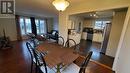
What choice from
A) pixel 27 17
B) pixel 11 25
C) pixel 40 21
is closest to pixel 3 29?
pixel 11 25

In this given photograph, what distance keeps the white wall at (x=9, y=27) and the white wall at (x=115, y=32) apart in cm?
665

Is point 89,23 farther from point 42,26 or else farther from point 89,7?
point 42,26

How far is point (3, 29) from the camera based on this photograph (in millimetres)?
5371

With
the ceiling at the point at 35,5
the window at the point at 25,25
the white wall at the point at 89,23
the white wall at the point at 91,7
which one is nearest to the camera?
the white wall at the point at 91,7

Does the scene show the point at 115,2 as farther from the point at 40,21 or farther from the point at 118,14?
the point at 40,21

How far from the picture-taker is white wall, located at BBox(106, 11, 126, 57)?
10.8 feet

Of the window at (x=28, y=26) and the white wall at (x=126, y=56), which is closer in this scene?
the white wall at (x=126, y=56)

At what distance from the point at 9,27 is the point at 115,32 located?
22.6 ft

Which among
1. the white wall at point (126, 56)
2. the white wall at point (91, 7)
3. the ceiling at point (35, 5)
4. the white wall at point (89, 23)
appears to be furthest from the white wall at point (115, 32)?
the white wall at point (89, 23)

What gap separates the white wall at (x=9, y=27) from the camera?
5370mm

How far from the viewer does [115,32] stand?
11.4 feet

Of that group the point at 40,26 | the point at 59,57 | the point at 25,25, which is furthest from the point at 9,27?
the point at 59,57

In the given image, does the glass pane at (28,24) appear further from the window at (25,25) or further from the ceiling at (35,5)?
the ceiling at (35,5)

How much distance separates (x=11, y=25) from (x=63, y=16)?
4418 mm
